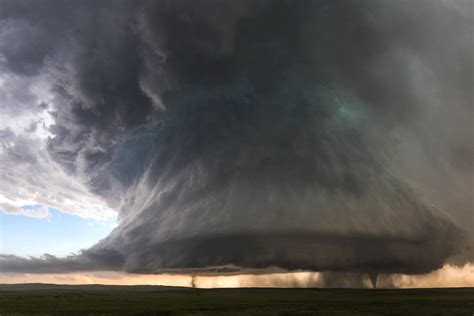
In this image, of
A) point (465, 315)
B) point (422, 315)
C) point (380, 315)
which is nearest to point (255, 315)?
point (380, 315)

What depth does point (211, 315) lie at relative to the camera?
7044 centimetres

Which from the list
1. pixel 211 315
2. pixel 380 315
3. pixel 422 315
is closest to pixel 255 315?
pixel 211 315

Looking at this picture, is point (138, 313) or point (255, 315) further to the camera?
point (138, 313)

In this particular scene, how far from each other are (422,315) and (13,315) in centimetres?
6587

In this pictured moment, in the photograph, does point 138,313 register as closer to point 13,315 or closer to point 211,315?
point 211,315

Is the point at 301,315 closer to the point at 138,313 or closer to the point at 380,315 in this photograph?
the point at 380,315

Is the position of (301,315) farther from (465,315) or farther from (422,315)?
(465,315)

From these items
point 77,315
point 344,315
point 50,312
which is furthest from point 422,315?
point 50,312

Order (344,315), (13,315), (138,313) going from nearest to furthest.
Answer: (13,315), (344,315), (138,313)

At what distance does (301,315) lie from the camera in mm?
70375

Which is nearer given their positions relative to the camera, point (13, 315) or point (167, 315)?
point (13, 315)

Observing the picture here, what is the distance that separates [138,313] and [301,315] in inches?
1130

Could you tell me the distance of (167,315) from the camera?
74438mm

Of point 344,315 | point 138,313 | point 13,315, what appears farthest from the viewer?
point 138,313
